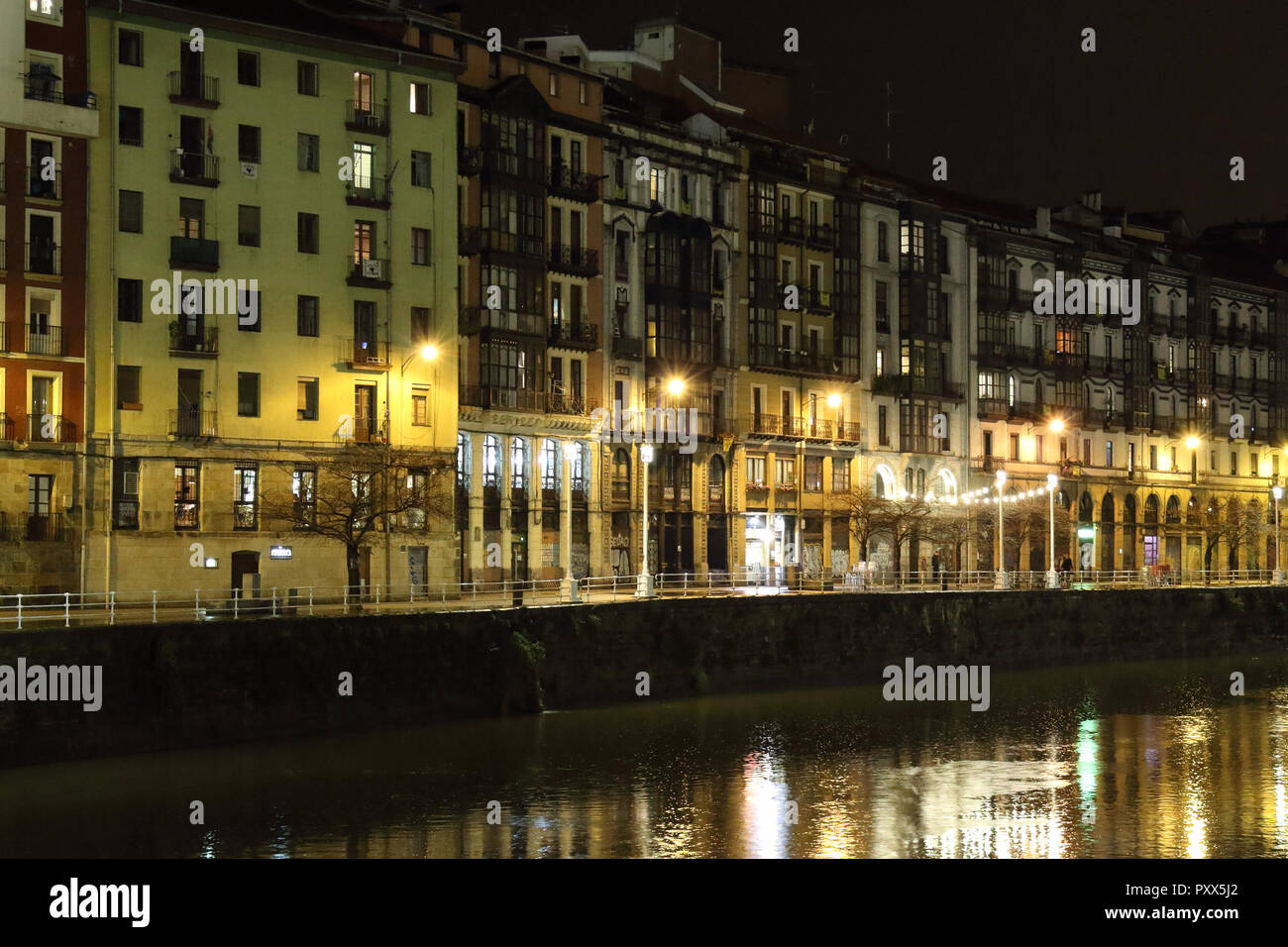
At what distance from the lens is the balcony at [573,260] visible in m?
88.0

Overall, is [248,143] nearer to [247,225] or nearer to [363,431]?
[247,225]

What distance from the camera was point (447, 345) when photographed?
8088 centimetres

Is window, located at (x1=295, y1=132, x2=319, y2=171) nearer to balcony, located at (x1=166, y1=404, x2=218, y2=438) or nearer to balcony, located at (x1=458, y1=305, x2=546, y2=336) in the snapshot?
balcony, located at (x1=458, y1=305, x2=546, y2=336)

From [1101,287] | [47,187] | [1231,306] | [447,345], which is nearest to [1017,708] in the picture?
[447,345]

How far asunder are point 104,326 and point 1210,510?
8306 cm

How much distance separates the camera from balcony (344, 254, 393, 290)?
7738 cm

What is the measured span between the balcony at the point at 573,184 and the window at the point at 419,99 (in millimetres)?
9106

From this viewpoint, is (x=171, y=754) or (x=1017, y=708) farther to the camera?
(x=1017, y=708)

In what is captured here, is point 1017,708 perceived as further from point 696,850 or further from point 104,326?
point 104,326

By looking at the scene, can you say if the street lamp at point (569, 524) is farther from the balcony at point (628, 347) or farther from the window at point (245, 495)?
the window at point (245, 495)

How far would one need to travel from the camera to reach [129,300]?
71500 mm

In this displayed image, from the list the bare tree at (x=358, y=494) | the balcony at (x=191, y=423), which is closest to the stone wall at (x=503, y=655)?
the bare tree at (x=358, y=494)

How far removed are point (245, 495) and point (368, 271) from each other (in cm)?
1086
